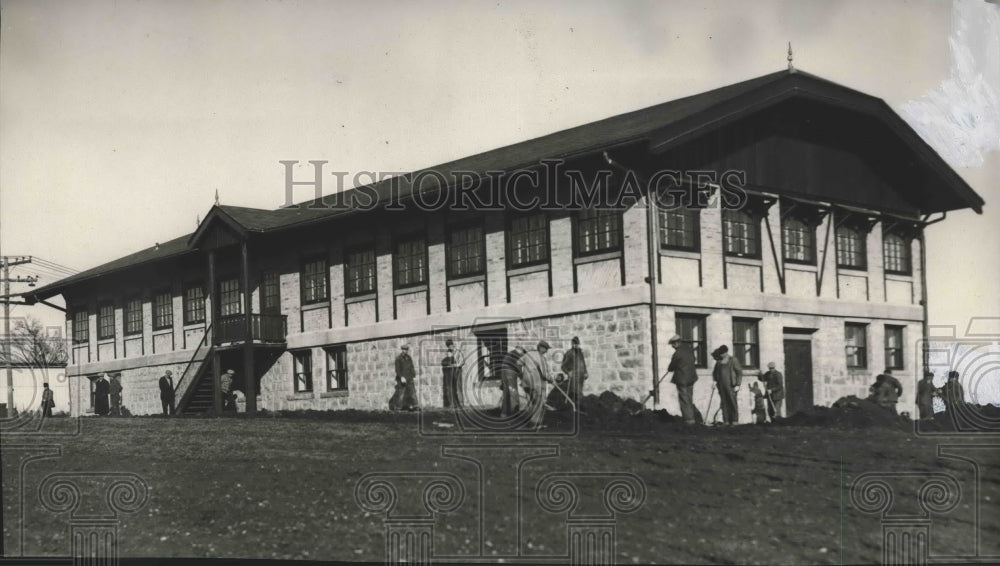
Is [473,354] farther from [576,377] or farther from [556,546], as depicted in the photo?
[556,546]

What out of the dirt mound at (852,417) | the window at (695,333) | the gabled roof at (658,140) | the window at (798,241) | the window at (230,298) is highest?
the gabled roof at (658,140)

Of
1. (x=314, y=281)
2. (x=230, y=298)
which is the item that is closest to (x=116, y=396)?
(x=230, y=298)

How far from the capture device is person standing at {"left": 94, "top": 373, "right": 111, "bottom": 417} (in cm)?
3369

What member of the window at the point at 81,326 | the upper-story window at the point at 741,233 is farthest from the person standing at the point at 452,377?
the window at the point at 81,326

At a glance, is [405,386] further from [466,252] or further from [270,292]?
[270,292]

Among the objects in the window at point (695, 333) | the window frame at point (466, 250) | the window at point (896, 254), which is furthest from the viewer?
the window at point (896, 254)

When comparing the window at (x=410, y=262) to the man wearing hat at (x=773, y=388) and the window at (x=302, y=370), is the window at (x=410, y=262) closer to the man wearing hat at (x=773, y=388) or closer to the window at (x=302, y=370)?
the window at (x=302, y=370)

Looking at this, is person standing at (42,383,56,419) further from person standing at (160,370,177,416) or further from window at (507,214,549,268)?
→ window at (507,214,549,268)

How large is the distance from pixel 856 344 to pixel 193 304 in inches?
744

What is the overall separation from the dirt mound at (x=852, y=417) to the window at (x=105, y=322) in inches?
917

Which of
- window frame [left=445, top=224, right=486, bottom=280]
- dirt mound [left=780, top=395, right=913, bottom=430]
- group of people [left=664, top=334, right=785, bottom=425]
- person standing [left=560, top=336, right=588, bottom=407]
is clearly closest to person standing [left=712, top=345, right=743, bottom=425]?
group of people [left=664, top=334, right=785, bottom=425]

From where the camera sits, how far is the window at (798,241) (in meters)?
23.8

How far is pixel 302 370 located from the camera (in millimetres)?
29688

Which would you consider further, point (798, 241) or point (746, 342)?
point (798, 241)
